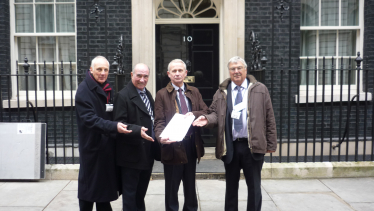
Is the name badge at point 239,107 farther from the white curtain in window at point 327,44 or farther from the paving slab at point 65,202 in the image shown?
the white curtain in window at point 327,44

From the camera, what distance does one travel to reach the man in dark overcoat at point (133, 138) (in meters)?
3.64

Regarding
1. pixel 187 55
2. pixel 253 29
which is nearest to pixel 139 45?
pixel 187 55

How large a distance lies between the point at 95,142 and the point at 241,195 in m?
2.40

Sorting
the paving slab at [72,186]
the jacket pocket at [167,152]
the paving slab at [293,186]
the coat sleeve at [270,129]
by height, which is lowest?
the paving slab at [72,186]

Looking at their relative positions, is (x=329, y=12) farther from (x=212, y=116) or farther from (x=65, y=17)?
(x=65, y=17)

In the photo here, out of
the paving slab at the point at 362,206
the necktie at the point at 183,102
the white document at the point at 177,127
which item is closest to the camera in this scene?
the white document at the point at 177,127

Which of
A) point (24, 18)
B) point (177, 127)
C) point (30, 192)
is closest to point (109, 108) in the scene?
point (177, 127)

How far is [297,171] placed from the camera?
18.9 feet

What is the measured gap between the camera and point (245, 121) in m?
3.85

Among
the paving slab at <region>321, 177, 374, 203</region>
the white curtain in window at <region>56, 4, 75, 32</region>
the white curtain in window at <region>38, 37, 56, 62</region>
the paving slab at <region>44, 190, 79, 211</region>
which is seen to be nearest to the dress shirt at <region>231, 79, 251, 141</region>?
the paving slab at <region>321, 177, 374, 203</region>

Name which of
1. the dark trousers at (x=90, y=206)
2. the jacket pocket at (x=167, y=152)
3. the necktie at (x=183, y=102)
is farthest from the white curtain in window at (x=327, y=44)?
the dark trousers at (x=90, y=206)

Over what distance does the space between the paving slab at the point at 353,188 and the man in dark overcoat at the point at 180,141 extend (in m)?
2.29

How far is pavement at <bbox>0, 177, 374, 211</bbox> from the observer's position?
4.63 meters

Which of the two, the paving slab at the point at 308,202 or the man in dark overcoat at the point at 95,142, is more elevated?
the man in dark overcoat at the point at 95,142
